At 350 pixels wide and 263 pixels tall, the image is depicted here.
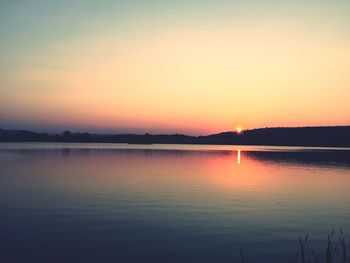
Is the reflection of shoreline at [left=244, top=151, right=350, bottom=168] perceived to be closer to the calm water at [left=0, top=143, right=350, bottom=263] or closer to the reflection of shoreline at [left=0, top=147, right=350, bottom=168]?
the reflection of shoreline at [left=0, top=147, right=350, bottom=168]

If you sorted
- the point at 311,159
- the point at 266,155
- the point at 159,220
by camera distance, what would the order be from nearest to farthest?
the point at 159,220 → the point at 311,159 → the point at 266,155

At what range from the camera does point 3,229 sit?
2184 centimetres

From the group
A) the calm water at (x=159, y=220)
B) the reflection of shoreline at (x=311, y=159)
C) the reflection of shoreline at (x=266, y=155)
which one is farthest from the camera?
the reflection of shoreline at (x=266, y=155)

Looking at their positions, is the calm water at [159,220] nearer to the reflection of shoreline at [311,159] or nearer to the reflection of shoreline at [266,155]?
the reflection of shoreline at [311,159]

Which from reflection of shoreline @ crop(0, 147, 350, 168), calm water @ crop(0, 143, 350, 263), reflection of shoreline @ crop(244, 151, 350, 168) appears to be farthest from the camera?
reflection of shoreline @ crop(0, 147, 350, 168)

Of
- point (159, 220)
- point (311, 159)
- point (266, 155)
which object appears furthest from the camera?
point (266, 155)

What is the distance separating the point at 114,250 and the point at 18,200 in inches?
663

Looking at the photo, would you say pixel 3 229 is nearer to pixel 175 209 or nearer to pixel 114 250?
pixel 114 250

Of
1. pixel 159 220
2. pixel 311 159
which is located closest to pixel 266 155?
pixel 311 159

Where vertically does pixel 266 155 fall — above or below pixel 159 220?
above

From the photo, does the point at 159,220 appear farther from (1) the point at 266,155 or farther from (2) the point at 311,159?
(1) the point at 266,155

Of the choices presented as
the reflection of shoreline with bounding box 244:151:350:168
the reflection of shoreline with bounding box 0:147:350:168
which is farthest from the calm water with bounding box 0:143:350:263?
the reflection of shoreline with bounding box 0:147:350:168

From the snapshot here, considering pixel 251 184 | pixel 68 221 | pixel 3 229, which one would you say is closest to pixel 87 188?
pixel 68 221

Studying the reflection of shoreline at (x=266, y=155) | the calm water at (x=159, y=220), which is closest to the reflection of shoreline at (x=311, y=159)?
the reflection of shoreline at (x=266, y=155)
